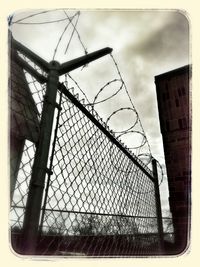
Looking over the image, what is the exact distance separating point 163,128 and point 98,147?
121 centimetres

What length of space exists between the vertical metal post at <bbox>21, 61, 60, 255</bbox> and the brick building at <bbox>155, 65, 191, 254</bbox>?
1.59m

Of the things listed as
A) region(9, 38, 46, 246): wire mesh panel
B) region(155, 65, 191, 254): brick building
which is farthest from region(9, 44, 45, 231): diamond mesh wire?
region(155, 65, 191, 254): brick building

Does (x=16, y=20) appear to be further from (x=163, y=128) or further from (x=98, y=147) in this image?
(x=163, y=128)

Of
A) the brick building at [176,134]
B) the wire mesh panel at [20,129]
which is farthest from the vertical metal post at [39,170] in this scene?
the brick building at [176,134]

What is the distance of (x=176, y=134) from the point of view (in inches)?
110

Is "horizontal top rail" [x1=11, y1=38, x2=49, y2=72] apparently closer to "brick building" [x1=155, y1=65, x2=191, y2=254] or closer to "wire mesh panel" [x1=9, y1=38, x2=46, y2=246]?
"wire mesh panel" [x1=9, y1=38, x2=46, y2=246]

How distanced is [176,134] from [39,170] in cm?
199

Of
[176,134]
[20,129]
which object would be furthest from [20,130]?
[176,134]

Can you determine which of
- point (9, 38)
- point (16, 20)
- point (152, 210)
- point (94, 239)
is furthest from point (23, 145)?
point (152, 210)

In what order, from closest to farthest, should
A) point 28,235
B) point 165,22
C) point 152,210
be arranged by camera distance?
point 28,235, point 165,22, point 152,210

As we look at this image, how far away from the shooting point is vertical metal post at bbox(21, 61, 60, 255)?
106cm

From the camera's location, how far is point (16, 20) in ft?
4.36

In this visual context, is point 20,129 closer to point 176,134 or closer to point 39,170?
point 39,170

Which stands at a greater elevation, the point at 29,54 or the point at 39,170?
the point at 29,54
